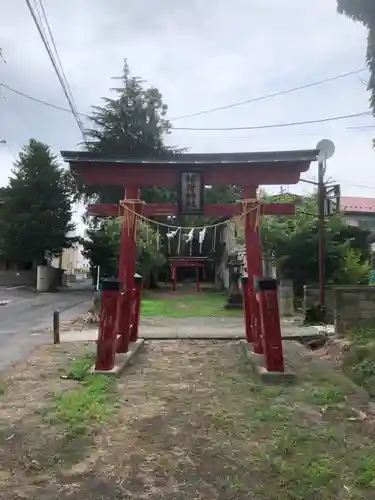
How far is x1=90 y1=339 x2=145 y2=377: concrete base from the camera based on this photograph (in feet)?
22.1

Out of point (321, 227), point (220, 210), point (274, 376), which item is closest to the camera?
point (274, 376)

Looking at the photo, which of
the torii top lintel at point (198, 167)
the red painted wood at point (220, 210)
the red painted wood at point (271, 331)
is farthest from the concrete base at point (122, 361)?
the torii top lintel at point (198, 167)

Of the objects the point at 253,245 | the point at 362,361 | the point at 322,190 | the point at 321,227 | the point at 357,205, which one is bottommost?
the point at 362,361

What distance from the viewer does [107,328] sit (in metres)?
6.91

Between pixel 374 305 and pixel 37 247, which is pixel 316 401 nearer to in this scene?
pixel 374 305

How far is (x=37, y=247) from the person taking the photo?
3303 cm

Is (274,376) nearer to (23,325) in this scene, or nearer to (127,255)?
(127,255)

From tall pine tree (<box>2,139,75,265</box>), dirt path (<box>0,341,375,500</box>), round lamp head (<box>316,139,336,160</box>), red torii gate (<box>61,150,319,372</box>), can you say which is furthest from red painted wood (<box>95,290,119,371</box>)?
tall pine tree (<box>2,139,75,265</box>)

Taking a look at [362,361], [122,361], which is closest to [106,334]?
[122,361]

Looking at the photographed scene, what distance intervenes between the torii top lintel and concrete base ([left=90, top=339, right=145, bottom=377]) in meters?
2.80

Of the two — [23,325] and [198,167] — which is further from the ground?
[198,167]

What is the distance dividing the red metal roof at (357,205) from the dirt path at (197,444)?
965 inches

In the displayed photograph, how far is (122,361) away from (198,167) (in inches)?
130

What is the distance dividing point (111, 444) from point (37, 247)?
3040 centimetres
